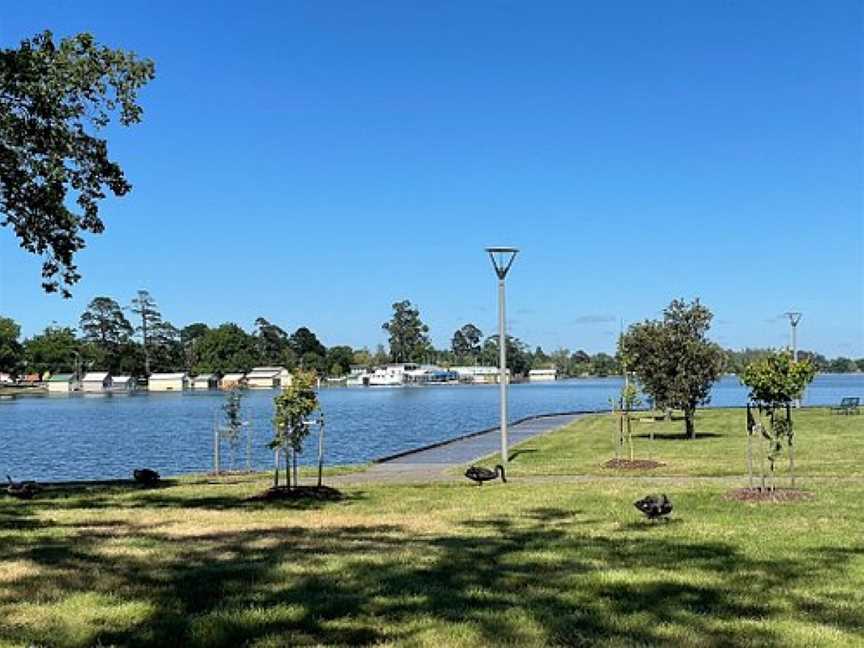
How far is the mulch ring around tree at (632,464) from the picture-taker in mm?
20562

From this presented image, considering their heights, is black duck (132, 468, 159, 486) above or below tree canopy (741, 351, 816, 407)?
below

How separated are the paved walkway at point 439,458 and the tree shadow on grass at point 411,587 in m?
9.32

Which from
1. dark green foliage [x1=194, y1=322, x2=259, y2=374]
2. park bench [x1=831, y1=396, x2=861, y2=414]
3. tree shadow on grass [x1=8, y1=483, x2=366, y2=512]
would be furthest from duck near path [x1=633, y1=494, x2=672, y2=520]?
dark green foliage [x1=194, y1=322, x2=259, y2=374]

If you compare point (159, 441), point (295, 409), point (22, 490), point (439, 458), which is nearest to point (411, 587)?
point (295, 409)

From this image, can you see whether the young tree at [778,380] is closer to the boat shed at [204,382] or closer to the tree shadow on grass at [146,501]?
the tree shadow on grass at [146,501]

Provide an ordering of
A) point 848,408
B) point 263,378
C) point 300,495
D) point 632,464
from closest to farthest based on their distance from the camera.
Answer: point 300,495
point 632,464
point 848,408
point 263,378

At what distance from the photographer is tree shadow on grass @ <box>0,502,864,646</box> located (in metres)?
5.89

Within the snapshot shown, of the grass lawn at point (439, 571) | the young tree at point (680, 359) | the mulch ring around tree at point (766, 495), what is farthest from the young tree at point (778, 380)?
the young tree at point (680, 359)

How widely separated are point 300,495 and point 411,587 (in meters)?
8.29

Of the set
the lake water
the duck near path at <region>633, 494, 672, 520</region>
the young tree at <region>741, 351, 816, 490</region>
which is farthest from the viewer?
the lake water

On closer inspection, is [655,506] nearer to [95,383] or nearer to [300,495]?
[300,495]

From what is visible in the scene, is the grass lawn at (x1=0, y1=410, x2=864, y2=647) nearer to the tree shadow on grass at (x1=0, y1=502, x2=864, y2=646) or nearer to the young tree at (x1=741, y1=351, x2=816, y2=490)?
the tree shadow on grass at (x1=0, y1=502, x2=864, y2=646)

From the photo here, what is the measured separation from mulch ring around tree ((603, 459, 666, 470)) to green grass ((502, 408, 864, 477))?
31cm

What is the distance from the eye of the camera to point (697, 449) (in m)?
26.5
